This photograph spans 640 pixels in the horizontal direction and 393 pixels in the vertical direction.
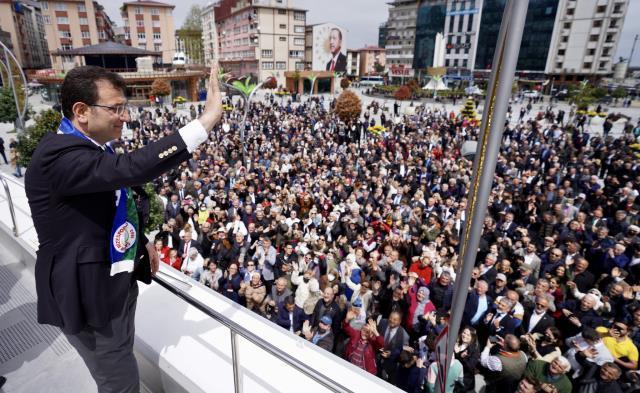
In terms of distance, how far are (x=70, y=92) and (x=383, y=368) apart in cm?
431

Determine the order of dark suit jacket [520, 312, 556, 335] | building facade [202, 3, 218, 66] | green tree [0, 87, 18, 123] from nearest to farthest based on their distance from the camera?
1. dark suit jacket [520, 312, 556, 335]
2. green tree [0, 87, 18, 123]
3. building facade [202, 3, 218, 66]

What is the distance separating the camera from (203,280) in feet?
20.7

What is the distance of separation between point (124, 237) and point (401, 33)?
88480 mm

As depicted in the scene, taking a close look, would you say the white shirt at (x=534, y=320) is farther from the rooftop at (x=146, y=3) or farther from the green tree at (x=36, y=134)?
the rooftop at (x=146, y=3)

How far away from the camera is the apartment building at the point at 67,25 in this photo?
5006cm

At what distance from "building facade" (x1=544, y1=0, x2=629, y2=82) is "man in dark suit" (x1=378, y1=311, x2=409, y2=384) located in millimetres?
69499

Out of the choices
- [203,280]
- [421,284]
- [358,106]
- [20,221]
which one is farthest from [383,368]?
[358,106]

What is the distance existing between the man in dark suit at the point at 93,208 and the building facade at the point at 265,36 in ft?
191

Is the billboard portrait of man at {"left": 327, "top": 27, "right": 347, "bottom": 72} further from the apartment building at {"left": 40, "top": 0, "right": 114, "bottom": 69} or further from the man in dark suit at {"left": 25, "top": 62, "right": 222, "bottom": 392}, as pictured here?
the man in dark suit at {"left": 25, "top": 62, "right": 222, "bottom": 392}

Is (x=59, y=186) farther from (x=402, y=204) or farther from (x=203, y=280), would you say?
(x=402, y=204)

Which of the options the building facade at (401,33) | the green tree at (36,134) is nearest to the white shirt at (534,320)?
the green tree at (36,134)

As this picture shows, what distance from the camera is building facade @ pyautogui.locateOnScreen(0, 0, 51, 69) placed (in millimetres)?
60000

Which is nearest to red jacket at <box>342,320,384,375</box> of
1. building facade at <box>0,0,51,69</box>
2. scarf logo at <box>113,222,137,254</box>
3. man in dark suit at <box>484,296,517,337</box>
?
man in dark suit at <box>484,296,517,337</box>

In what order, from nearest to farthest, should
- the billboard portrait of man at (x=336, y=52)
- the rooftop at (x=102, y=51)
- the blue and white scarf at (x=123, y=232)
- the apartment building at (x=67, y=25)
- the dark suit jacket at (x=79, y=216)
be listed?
the dark suit jacket at (x=79, y=216), the blue and white scarf at (x=123, y=232), the rooftop at (x=102, y=51), the apartment building at (x=67, y=25), the billboard portrait of man at (x=336, y=52)
